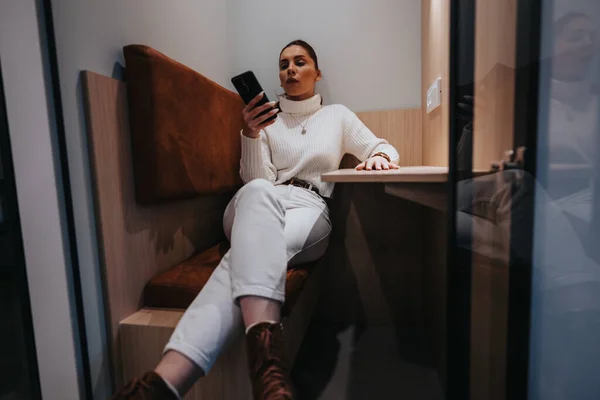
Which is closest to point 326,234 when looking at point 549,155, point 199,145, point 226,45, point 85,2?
point 199,145

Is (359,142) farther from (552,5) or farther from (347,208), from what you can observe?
(552,5)

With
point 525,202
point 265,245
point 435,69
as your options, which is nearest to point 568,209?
point 525,202

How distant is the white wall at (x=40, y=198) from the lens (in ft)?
2.22

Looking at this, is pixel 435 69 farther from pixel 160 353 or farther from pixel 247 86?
pixel 160 353

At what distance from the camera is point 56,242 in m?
0.73

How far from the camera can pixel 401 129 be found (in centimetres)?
146

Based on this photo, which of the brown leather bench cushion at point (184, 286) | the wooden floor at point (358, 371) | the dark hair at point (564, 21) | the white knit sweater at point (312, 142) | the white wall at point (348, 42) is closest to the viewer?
the dark hair at point (564, 21)

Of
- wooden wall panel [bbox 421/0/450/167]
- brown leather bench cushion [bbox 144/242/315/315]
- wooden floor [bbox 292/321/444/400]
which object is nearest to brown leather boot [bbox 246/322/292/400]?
brown leather bench cushion [bbox 144/242/315/315]

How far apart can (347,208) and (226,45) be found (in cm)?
96

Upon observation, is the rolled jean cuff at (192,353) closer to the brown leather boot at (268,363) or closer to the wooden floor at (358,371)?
the brown leather boot at (268,363)

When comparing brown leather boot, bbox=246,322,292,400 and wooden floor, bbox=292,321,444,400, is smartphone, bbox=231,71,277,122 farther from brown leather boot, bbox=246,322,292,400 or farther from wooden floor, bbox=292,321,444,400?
wooden floor, bbox=292,321,444,400

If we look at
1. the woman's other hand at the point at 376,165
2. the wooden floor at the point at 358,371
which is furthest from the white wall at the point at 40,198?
the woman's other hand at the point at 376,165

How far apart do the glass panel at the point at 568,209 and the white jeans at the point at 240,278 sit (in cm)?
49

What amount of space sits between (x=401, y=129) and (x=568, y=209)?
3.54 feet
